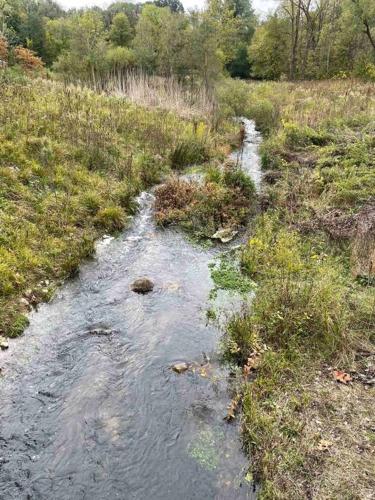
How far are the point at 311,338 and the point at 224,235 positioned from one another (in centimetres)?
366

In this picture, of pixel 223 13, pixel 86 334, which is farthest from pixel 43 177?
pixel 223 13

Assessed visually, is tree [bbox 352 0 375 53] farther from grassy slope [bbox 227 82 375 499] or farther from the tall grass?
grassy slope [bbox 227 82 375 499]

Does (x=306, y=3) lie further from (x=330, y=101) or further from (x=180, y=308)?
(x=180, y=308)

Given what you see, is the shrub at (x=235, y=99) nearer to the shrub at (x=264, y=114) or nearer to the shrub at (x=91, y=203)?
the shrub at (x=264, y=114)

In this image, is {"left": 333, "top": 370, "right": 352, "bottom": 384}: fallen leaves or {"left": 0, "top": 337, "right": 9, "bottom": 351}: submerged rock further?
{"left": 0, "top": 337, "right": 9, "bottom": 351}: submerged rock

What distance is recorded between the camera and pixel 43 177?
8.47 metres

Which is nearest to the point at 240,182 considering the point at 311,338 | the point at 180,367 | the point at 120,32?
the point at 311,338

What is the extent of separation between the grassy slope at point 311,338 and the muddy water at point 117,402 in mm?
368

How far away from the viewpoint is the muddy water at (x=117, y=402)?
11.8 feet

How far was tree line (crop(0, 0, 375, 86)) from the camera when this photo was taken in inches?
837

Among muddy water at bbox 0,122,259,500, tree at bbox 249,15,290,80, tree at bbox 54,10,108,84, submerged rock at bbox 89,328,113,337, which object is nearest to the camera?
muddy water at bbox 0,122,259,500

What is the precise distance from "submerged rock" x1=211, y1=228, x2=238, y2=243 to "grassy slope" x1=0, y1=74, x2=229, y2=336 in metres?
2.06

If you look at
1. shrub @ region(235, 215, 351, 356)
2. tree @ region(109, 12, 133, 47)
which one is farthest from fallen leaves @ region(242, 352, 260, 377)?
tree @ region(109, 12, 133, 47)

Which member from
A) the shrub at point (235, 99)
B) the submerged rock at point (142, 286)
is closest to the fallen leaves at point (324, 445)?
the submerged rock at point (142, 286)
